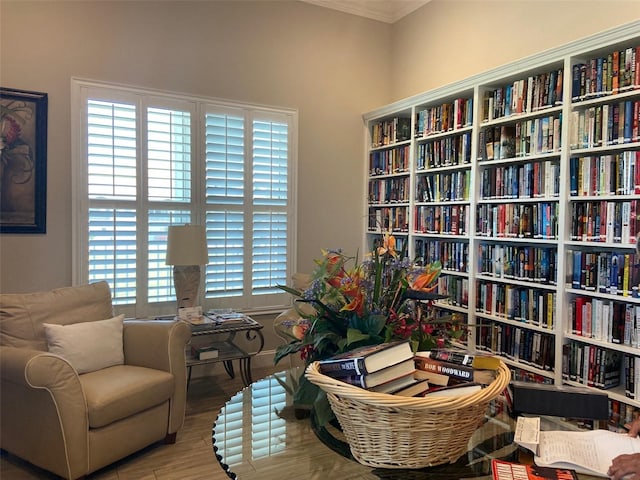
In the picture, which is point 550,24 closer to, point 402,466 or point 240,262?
point 240,262

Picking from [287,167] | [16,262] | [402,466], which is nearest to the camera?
[402,466]

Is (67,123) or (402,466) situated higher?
(67,123)

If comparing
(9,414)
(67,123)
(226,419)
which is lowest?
(9,414)

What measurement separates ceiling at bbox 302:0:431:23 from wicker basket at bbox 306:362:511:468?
409cm

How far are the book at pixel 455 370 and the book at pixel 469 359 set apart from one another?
0.06 ft

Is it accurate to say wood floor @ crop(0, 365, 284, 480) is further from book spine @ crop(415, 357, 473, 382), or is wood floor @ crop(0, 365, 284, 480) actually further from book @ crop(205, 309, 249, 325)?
book spine @ crop(415, 357, 473, 382)

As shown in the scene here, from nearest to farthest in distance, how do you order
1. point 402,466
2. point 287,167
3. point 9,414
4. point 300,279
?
point 402,466 < point 9,414 < point 300,279 < point 287,167

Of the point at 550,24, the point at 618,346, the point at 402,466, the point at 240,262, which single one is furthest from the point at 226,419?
the point at 550,24

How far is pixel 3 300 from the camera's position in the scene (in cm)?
270

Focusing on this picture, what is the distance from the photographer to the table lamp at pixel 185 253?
331 cm

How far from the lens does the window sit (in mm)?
3543

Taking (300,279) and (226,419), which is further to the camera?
(300,279)

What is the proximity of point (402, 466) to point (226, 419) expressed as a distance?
72cm

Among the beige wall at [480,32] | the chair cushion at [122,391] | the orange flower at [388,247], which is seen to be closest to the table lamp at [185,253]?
the chair cushion at [122,391]
